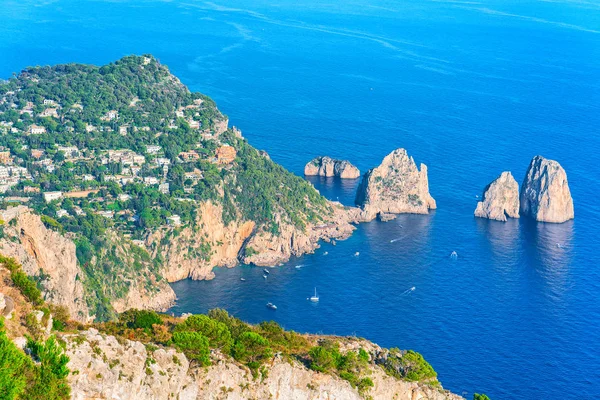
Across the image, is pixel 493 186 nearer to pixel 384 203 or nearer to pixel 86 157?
pixel 384 203

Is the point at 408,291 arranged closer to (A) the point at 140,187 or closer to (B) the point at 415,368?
(A) the point at 140,187

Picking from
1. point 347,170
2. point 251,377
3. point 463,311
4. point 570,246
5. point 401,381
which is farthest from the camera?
point 347,170

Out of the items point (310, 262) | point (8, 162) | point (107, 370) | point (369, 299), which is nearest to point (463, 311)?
point (369, 299)

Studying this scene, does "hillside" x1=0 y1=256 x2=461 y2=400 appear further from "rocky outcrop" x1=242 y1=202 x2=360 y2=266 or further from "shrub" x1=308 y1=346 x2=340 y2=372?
"rocky outcrop" x1=242 y1=202 x2=360 y2=266

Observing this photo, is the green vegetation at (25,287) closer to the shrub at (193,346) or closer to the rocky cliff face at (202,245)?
the shrub at (193,346)

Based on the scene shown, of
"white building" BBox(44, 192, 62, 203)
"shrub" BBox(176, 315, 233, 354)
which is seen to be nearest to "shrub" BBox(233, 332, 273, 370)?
"shrub" BBox(176, 315, 233, 354)

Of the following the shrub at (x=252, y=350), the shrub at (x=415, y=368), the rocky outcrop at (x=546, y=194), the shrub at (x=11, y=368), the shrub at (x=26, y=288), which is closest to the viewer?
the shrub at (x=11, y=368)

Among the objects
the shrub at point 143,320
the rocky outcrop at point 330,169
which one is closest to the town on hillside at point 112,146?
the rocky outcrop at point 330,169
